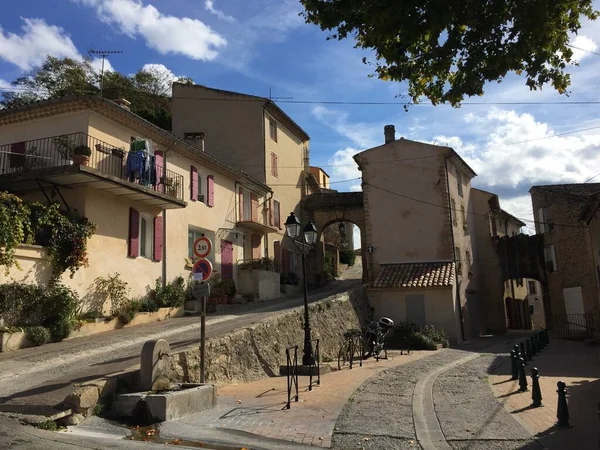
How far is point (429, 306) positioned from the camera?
23406 millimetres

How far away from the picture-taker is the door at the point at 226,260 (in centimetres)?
2358

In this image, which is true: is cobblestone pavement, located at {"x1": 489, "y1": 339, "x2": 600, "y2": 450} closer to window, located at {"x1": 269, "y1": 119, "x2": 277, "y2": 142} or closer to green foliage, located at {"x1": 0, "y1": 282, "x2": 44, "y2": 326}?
green foliage, located at {"x1": 0, "y1": 282, "x2": 44, "y2": 326}

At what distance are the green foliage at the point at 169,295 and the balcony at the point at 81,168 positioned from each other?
10.2 ft

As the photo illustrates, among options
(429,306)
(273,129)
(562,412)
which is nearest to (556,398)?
(562,412)

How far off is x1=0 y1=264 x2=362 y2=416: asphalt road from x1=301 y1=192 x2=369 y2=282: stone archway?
1708 centimetres

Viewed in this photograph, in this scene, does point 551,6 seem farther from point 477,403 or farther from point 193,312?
point 193,312

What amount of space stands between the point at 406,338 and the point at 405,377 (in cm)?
893

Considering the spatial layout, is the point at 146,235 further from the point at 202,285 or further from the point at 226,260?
the point at 202,285

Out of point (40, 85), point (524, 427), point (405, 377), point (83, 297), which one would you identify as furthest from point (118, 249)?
point (40, 85)

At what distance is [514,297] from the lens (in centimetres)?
3653

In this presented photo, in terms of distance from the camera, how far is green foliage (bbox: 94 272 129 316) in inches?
631

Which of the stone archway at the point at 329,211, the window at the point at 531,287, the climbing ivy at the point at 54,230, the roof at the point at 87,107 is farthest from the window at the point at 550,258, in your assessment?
the climbing ivy at the point at 54,230

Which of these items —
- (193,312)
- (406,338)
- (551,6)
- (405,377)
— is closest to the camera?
(551,6)

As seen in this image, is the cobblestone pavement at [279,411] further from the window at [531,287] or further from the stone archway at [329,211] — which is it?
the window at [531,287]
